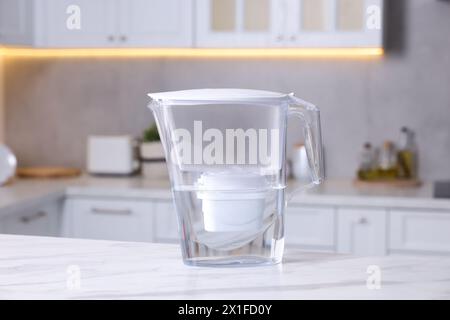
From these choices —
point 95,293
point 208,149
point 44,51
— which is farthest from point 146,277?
point 44,51

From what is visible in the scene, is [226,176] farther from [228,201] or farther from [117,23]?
[117,23]

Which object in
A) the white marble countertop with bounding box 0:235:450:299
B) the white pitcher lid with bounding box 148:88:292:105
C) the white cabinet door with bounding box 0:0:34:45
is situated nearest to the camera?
the white marble countertop with bounding box 0:235:450:299

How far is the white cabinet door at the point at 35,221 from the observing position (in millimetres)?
2916

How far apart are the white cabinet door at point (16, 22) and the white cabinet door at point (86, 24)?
113mm

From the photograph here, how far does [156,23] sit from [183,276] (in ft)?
7.37

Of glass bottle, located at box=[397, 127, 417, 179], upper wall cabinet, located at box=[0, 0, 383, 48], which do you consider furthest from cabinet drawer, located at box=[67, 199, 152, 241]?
glass bottle, located at box=[397, 127, 417, 179]

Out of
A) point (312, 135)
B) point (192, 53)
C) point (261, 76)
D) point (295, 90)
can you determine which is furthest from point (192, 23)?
point (312, 135)

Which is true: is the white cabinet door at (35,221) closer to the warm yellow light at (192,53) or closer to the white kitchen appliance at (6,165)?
the white kitchen appliance at (6,165)

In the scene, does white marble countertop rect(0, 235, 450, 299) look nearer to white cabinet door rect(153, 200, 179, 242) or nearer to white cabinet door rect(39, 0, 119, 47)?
white cabinet door rect(153, 200, 179, 242)

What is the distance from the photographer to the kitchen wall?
3525 mm

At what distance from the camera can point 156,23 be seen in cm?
343

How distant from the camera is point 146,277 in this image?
1339mm

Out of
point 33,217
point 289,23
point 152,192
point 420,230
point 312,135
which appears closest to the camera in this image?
point 312,135

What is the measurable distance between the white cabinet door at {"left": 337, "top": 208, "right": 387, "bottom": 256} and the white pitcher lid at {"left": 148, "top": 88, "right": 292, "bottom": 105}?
1.68 m
